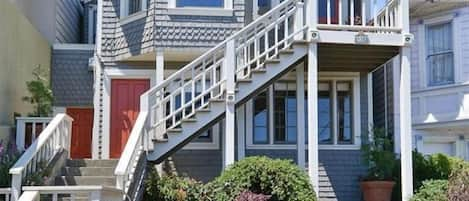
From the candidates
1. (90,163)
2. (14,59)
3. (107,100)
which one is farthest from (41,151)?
(107,100)

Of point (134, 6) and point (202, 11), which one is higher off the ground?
point (134, 6)

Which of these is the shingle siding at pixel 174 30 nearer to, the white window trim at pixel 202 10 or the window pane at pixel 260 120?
the white window trim at pixel 202 10

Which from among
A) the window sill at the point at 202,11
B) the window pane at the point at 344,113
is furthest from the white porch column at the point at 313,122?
the window pane at the point at 344,113

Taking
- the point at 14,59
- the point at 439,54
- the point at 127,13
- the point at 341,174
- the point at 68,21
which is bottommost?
the point at 341,174

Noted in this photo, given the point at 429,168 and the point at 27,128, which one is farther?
the point at 429,168

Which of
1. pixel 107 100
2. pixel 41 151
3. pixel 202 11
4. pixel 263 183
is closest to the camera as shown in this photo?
pixel 41 151

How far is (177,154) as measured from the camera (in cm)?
1431

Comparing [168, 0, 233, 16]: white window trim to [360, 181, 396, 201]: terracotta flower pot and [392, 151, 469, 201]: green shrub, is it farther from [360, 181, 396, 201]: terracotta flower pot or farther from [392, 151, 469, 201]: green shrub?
[392, 151, 469, 201]: green shrub

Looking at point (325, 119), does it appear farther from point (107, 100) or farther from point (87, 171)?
point (87, 171)

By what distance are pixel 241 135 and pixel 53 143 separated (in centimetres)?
420

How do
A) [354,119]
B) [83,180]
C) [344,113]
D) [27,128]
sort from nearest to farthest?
[83,180]
[27,128]
[354,119]
[344,113]

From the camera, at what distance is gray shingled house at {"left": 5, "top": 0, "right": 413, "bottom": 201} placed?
12289 mm

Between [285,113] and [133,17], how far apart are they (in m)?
3.74

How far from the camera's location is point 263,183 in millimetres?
11281
